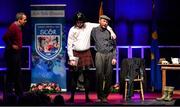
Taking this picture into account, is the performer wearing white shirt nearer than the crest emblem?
Yes

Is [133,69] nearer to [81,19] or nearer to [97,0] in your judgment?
[81,19]

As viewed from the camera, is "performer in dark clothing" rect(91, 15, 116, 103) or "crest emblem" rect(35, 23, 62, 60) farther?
"crest emblem" rect(35, 23, 62, 60)

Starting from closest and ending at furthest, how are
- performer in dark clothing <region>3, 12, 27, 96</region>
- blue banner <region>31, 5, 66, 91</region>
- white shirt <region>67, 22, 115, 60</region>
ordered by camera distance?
performer in dark clothing <region>3, 12, 27, 96</region> < white shirt <region>67, 22, 115, 60</region> < blue banner <region>31, 5, 66, 91</region>

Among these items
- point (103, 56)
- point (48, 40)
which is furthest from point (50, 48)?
point (103, 56)

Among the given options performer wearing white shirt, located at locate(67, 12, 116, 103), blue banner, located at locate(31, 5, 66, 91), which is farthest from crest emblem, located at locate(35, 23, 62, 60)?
performer wearing white shirt, located at locate(67, 12, 116, 103)

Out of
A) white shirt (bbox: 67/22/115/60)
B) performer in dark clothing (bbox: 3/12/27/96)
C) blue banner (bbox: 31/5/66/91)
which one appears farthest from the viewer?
blue banner (bbox: 31/5/66/91)

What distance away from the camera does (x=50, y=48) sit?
1070 cm

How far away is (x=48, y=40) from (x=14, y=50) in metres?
2.07

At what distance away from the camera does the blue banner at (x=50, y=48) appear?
10.7 m

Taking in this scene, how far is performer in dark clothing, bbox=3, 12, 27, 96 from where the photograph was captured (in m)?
8.59

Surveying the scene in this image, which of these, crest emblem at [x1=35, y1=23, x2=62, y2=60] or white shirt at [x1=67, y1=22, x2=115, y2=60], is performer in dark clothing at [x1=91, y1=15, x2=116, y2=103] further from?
crest emblem at [x1=35, y1=23, x2=62, y2=60]

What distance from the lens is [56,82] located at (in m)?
10.7

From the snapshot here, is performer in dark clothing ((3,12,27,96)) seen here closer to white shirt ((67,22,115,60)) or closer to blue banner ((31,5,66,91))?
white shirt ((67,22,115,60))

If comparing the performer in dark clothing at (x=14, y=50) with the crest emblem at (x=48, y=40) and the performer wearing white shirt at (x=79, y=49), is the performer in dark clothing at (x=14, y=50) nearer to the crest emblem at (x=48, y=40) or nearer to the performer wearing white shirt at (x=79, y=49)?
the performer wearing white shirt at (x=79, y=49)
